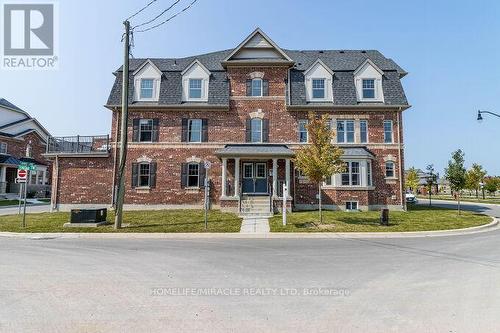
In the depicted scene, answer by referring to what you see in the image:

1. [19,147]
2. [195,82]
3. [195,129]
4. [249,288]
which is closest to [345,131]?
[195,129]

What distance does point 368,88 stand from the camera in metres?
23.1

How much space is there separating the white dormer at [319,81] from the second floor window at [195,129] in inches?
332

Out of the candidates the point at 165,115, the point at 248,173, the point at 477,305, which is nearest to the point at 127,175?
the point at 165,115

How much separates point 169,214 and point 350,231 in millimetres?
10861

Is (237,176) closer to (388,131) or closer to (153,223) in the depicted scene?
(153,223)

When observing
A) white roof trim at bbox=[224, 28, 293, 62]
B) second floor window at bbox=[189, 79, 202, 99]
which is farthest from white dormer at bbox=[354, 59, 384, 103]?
second floor window at bbox=[189, 79, 202, 99]

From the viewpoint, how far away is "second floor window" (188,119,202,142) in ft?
74.8

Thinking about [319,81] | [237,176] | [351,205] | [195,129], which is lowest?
[351,205]

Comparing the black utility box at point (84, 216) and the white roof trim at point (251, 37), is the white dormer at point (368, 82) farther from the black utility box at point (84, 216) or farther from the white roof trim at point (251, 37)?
the black utility box at point (84, 216)

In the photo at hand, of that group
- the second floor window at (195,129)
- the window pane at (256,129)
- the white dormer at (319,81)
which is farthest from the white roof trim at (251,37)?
the second floor window at (195,129)

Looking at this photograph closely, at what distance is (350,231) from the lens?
14227mm

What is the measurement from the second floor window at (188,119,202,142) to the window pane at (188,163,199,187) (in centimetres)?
194

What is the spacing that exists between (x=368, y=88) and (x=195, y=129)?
43.8 ft
